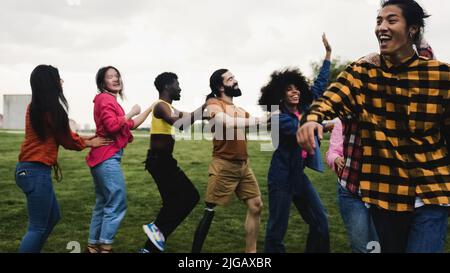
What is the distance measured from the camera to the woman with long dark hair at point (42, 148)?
4.54 metres

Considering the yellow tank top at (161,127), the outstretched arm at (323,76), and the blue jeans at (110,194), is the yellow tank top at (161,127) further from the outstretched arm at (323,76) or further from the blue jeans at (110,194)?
the outstretched arm at (323,76)

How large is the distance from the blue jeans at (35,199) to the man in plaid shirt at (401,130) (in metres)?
2.51

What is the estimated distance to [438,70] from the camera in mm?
3131

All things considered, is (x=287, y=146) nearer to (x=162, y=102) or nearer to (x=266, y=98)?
(x=266, y=98)

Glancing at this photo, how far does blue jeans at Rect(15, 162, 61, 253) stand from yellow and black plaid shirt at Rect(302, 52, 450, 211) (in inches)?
98.3

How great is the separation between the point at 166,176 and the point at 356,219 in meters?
2.13

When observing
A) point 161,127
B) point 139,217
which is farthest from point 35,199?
→ point 139,217

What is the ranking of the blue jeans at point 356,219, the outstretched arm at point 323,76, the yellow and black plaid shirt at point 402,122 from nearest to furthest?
the yellow and black plaid shirt at point 402,122 → the blue jeans at point 356,219 → the outstretched arm at point 323,76

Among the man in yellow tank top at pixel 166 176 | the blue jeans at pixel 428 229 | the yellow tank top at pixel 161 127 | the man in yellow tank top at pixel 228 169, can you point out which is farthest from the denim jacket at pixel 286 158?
the blue jeans at pixel 428 229

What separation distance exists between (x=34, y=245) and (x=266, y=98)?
2576 mm

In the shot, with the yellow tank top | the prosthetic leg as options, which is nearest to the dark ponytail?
the yellow tank top

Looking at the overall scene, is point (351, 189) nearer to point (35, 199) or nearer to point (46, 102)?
point (35, 199)

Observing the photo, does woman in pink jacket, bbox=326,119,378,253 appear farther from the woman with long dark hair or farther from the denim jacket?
the woman with long dark hair
